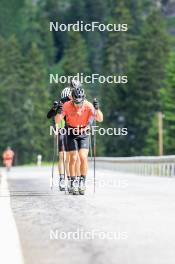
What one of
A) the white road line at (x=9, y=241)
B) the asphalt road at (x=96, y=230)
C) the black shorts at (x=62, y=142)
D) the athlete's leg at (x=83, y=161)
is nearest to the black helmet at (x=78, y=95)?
the athlete's leg at (x=83, y=161)

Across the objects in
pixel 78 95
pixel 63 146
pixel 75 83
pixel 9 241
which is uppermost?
pixel 75 83

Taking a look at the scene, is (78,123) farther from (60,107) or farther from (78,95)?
(78,95)

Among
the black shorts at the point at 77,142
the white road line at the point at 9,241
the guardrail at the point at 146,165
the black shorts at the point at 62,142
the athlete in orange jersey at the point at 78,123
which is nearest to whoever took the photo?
the white road line at the point at 9,241

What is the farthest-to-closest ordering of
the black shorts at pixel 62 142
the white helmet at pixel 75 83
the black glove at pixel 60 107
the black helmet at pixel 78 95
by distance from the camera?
the black shorts at pixel 62 142, the black glove at pixel 60 107, the black helmet at pixel 78 95, the white helmet at pixel 75 83

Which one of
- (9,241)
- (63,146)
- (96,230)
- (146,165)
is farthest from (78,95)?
(146,165)

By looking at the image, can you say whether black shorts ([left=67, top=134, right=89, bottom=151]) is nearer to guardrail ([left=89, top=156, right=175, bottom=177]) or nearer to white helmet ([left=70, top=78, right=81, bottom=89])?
white helmet ([left=70, top=78, right=81, bottom=89])

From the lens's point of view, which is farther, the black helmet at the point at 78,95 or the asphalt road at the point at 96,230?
the black helmet at the point at 78,95

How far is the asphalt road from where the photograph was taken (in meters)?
7.15

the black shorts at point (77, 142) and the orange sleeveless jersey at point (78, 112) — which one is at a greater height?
the orange sleeveless jersey at point (78, 112)

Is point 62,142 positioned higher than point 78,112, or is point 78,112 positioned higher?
point 78,112

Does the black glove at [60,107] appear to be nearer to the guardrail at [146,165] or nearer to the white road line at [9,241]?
the white road line at [9,241]

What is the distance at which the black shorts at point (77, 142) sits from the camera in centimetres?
1488

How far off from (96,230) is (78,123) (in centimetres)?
581

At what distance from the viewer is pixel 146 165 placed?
3509cm
